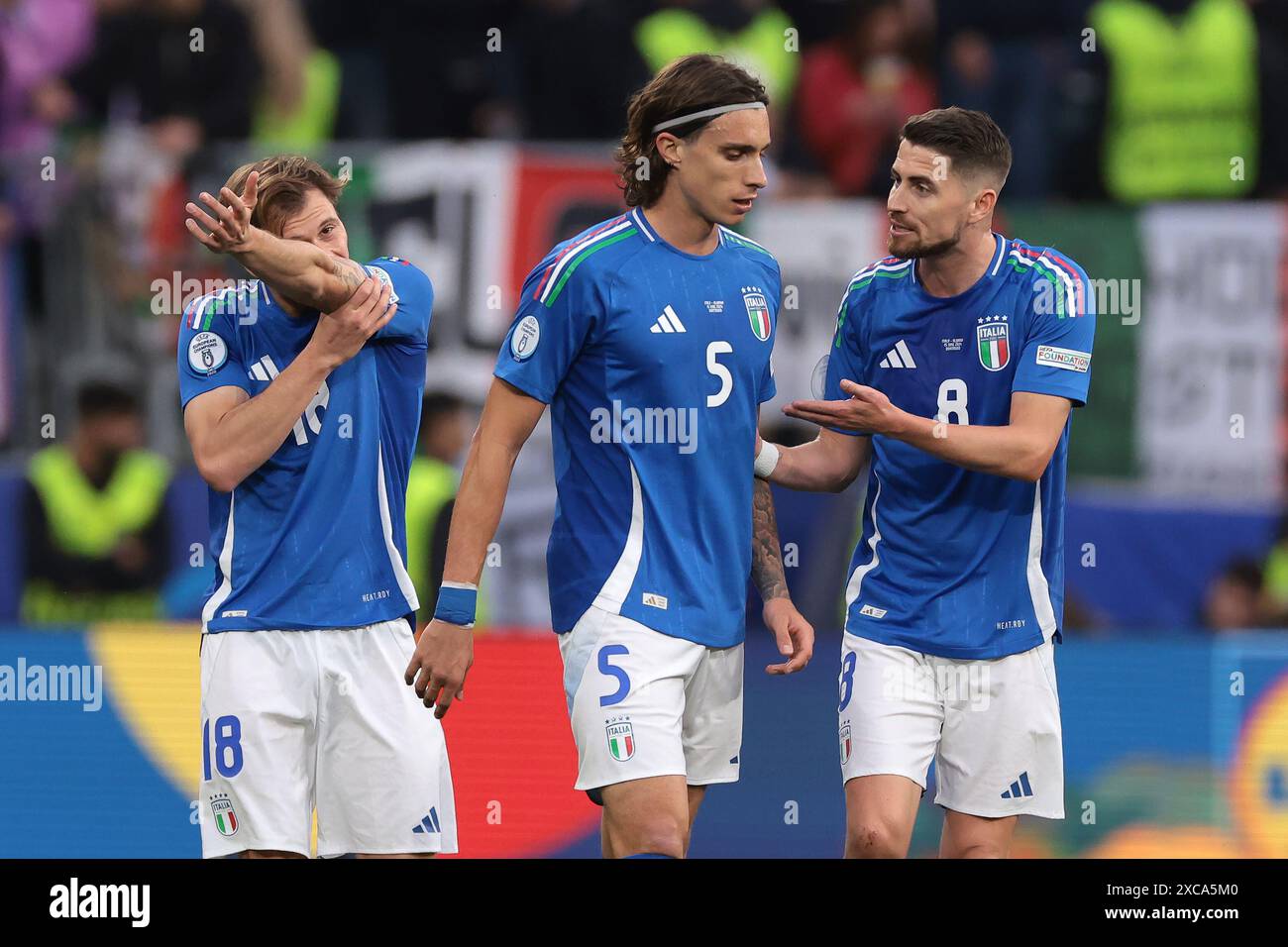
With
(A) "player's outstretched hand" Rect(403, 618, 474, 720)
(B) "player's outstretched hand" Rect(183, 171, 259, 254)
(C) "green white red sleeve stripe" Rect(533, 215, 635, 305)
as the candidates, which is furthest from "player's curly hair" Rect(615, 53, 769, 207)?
(A) "player's outstretched hand" Rect(403, 618, 474, 720)

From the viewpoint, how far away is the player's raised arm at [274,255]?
14.0 feet

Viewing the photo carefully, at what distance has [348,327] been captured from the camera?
4457 millimetres

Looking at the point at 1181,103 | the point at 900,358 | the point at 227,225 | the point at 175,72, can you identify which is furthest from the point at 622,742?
the point at 1181,103

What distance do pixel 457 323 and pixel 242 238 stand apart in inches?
206

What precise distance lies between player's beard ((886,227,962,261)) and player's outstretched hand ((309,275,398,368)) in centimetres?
142

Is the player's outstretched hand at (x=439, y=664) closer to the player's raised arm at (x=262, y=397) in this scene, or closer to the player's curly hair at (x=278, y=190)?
the player's raised arm at (x=262, y=397)

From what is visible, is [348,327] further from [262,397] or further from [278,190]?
[278,190]

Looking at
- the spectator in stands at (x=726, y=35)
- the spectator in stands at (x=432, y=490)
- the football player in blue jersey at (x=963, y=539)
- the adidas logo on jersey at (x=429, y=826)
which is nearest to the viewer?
the adidas logo on jersey at (x=429, y=826)

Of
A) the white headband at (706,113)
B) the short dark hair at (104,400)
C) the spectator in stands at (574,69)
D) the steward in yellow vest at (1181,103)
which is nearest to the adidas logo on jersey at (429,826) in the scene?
A: the white headband at (706,113)

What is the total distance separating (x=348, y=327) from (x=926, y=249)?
5.20ft

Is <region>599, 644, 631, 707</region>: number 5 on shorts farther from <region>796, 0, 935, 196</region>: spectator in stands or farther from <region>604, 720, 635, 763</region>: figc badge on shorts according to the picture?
<region>796, 0, 935, 196</region>: spectator in stands

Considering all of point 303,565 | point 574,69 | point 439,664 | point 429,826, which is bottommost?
point 429,826

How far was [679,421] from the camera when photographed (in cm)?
459
